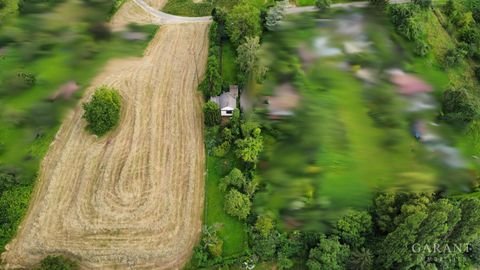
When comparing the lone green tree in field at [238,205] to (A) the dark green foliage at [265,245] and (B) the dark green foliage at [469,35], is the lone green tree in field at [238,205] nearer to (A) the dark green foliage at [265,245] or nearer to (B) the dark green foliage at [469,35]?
(A) the dark green foliage at [265,245]

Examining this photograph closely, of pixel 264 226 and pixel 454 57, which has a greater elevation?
pixel 454 57

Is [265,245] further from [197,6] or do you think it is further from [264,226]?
[197,6]

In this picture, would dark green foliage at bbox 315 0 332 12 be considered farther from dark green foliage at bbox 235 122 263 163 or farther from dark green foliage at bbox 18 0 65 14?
dark green foliage at bbox 18 0 65 14

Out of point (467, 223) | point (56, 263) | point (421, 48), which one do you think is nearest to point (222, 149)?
point (56, 263)

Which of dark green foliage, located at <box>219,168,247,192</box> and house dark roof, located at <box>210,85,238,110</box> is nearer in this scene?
dark green foliage, located at <box>219,168,247,192</box>

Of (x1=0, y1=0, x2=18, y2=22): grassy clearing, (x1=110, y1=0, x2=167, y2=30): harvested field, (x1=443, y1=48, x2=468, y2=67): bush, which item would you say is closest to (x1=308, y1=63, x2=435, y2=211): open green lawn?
(x1=443, y1=48, x2=468, y2=67): bush

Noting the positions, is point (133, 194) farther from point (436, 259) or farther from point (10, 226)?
point (436, 259)
